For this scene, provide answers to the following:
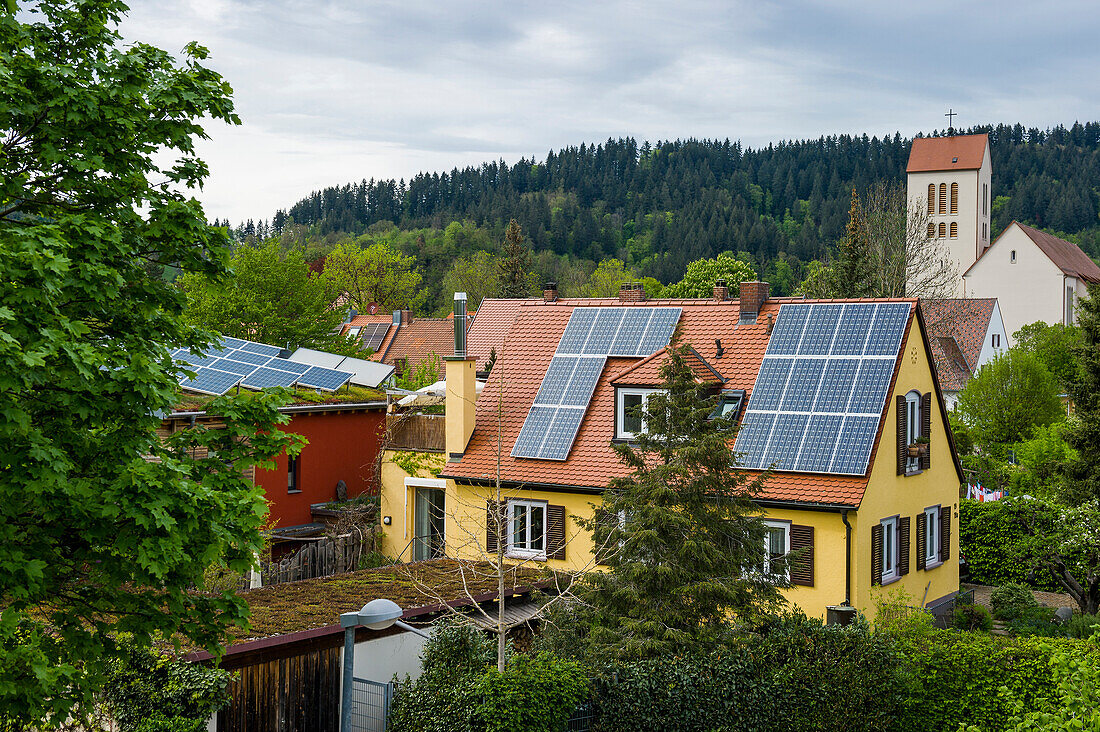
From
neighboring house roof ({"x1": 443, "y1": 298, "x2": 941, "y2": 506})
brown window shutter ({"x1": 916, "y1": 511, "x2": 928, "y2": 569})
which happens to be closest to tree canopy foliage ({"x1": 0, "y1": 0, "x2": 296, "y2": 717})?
neighboring house roof ({"x1": 443, "y1": 298, "x2": 941, "y2": 506})

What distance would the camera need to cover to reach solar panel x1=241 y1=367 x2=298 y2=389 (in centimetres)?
2772

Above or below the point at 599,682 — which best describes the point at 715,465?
above

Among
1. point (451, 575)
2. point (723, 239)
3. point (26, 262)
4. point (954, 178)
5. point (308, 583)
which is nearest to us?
point (26, 262)

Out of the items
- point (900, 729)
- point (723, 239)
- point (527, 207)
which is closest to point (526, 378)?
point (900, 729)

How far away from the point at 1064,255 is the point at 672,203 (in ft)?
279

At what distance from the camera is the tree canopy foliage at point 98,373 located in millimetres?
9008

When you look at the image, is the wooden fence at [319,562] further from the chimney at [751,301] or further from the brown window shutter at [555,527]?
the chimney at [751,301]

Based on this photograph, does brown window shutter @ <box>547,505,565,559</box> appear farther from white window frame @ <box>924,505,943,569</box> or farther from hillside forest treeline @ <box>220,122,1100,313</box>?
hillside forest treeline @ <box>220,122,1100,313</box>

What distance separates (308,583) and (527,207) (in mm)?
143262

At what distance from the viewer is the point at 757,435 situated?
74.8 ft

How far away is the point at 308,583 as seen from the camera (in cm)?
2053

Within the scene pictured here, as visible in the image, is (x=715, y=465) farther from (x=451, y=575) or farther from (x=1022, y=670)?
(x=451, y=575)

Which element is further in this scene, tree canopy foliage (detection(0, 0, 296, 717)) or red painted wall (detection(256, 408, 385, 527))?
red painted wall (detection(256, 408, 385, 527))

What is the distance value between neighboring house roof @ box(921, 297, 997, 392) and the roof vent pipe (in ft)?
133
